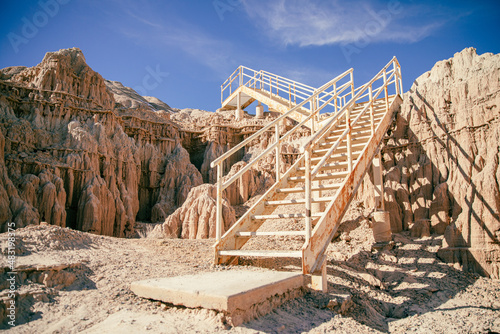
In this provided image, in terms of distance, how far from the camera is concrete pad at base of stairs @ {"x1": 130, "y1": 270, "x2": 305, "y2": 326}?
3.52m

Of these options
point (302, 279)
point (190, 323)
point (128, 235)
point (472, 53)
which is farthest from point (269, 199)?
point (128, 235)

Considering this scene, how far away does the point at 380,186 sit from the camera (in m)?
10.6

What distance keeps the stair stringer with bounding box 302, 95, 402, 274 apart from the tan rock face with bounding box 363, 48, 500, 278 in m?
2.79

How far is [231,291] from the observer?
367 centimetres

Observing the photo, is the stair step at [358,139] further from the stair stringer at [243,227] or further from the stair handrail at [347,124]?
the stair stringer at [243,227]

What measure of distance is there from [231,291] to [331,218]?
2915mm

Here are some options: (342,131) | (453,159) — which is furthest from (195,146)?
(453,159)

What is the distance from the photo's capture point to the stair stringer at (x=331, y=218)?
205 inches

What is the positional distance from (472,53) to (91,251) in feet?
38.6

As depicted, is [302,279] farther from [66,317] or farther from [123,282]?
[66,317]

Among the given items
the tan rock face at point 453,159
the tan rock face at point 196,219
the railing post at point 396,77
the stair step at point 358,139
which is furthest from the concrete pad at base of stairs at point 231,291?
the tan rock face at point 196,219

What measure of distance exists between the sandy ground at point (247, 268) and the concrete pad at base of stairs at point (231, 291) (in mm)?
103

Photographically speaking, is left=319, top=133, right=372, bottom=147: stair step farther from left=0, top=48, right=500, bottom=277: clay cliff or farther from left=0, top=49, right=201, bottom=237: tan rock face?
left=0, top=49, right=201, bottom=237: tan rock face

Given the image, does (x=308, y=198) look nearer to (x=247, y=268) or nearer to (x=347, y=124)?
(x=247, y=268)
